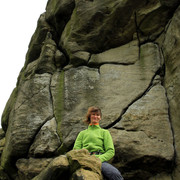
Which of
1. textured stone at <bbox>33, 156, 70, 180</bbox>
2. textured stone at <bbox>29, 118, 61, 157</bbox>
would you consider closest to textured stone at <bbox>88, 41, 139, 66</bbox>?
textured stone at <bbox>29, 118, 61, 157</bbox>

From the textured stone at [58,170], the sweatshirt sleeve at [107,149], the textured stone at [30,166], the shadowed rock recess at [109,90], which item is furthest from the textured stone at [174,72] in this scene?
the textured stone at [30,166]

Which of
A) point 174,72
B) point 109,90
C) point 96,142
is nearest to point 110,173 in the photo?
point 96,142

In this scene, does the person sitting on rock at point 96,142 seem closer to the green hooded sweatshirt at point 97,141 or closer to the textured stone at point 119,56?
the green hooded sweatshirt at point 97,141

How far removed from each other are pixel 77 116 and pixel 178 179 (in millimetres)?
4085

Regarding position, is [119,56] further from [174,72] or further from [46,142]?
[46,142]

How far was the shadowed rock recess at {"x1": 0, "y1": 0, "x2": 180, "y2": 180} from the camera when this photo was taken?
329 inches

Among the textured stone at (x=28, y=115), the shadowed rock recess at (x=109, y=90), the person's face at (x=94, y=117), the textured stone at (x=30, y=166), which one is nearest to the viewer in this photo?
the person's face at (x=94, y=117)

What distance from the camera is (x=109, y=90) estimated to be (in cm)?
982

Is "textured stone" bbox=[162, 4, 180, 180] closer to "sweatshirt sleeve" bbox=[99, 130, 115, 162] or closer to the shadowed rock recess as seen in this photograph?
the shadowed rock recess

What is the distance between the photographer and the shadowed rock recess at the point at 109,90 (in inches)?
329

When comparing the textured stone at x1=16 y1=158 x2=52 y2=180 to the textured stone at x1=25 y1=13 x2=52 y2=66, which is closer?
the textured stone at x1=16 y1=158 x2=52 y2=180

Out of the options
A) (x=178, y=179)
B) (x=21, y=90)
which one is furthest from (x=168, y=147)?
(x=21, y=90)

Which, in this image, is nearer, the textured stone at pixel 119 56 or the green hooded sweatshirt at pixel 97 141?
the green hooded sweatshirt at pixel 97 141

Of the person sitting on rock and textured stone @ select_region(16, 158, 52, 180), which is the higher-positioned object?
the person sitting on rock
